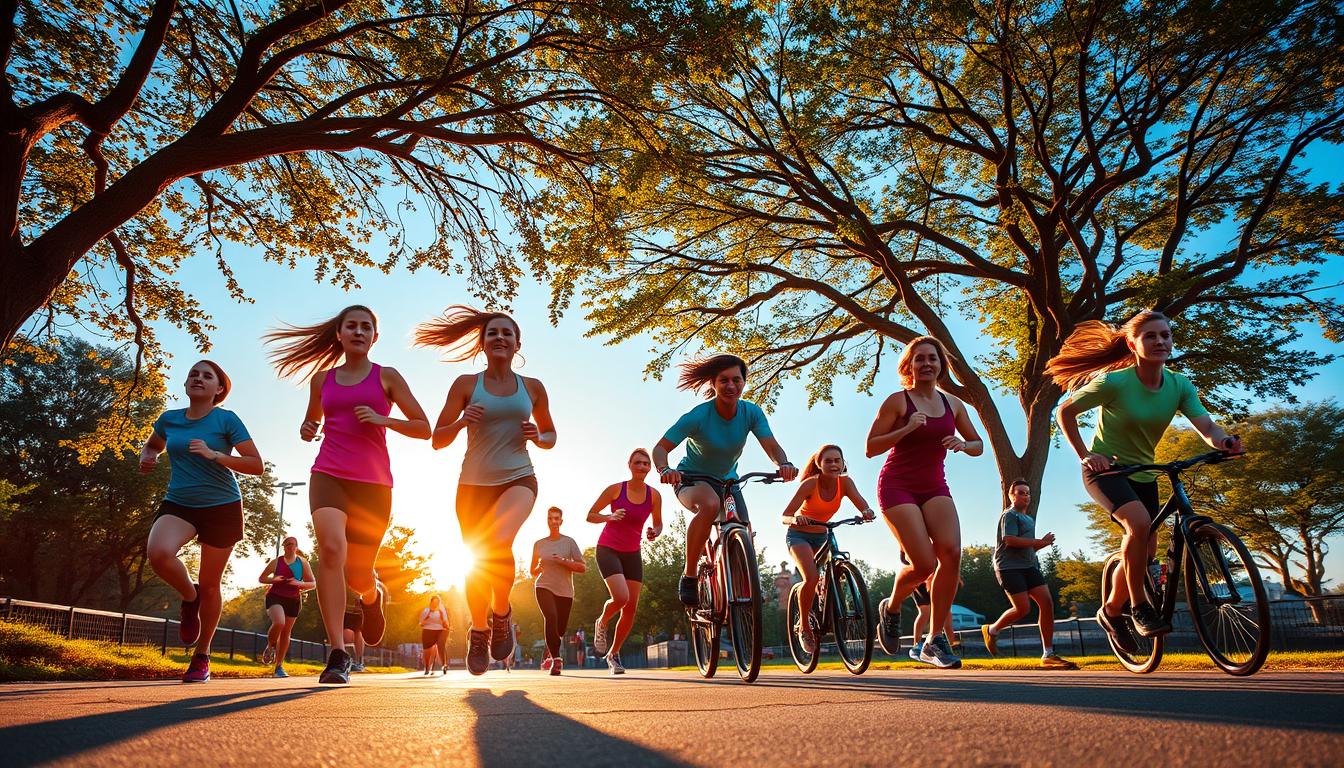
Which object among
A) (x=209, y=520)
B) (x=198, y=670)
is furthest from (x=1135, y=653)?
(x=198, y=670)

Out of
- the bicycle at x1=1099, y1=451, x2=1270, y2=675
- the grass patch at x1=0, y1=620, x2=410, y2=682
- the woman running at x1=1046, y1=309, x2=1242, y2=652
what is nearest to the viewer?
the bicycle at x1=1099, y1=451, x2=1270, y2=675

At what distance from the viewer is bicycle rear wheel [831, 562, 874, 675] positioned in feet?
24.2

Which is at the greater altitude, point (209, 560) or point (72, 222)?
point (72, 222)

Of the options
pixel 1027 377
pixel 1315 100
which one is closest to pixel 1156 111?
pixel 1315 100

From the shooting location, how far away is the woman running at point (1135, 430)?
5902mm

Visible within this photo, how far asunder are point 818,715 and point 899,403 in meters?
3.96

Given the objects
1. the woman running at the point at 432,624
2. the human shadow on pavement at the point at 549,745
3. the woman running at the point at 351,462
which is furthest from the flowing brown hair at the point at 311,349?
the woman running at the point at 432,624

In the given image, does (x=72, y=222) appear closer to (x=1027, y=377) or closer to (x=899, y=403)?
(x=899, y=403)

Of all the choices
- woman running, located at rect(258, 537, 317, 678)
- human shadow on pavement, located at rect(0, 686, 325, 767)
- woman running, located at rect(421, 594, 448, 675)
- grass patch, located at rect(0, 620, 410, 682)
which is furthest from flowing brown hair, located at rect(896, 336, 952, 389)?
woman running, located at rect(421, 594, 448, 675)

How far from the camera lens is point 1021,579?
10.0 m

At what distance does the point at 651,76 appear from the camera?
10.2 meters

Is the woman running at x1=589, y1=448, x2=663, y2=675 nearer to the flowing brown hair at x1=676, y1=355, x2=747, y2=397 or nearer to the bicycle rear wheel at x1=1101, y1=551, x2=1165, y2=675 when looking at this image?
the flowing brown hair at x1=676, y1=355, x2=747, y2=397

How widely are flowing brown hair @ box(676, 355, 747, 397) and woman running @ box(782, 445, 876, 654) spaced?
1.49 m

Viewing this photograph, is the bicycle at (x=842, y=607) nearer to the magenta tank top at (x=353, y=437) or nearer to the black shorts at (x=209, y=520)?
the magenta tank top at (x=353, y=437)
